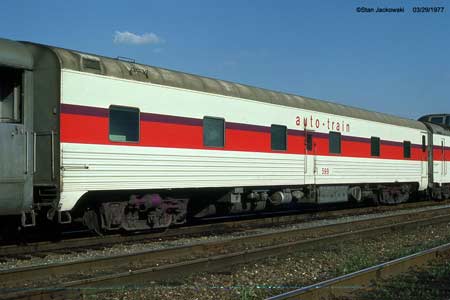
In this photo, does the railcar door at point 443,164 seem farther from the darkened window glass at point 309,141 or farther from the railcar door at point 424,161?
the darkened window glass at point 309,141

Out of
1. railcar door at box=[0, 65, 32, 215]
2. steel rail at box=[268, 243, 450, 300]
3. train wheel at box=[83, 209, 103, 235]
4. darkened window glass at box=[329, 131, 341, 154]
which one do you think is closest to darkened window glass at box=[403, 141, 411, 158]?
darkened window glass at box=[329, 131, 341, 154]

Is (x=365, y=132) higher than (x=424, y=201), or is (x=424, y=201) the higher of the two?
(x=365, y=132)

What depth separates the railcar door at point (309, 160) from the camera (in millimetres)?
15959

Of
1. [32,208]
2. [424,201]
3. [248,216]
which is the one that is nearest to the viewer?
[32,208]

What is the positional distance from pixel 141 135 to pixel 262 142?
4139mm

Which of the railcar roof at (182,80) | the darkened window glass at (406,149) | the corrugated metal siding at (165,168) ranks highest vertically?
the railcar roof at (182,80)

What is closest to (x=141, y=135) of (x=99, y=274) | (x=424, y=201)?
(x=99, y=274)

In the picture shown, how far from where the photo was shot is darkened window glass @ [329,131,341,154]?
17.2 metres

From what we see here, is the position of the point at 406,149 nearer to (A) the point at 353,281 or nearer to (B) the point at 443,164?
(B) the point at 443,164

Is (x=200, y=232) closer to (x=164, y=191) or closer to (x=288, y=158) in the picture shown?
(x=164, y=191)

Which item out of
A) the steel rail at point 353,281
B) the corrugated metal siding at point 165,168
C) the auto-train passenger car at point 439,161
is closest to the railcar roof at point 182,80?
the corrugated metal siding at point 165,168

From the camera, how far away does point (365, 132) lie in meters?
18.8

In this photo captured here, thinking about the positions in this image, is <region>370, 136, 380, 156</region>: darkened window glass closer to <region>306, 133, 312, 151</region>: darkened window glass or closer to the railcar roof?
the railcar roof

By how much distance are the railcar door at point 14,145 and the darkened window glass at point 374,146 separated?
12.8m
